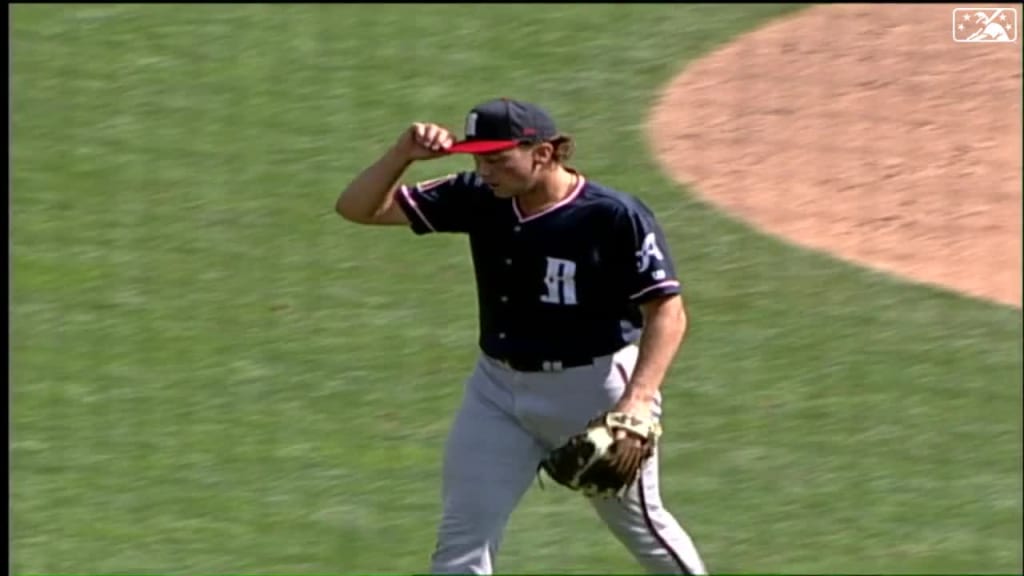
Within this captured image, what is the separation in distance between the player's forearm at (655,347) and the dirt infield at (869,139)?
5107 mm

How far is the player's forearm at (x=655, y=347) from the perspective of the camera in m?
5.74

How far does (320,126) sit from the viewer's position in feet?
39.6

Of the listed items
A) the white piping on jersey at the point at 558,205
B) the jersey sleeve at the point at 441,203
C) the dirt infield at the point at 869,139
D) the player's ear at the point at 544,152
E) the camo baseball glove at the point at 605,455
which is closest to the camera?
the camo baseball glove at the point at 605,455

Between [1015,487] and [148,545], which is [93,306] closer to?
[148,545]

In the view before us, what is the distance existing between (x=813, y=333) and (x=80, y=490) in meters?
3.61

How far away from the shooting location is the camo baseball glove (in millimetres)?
5695

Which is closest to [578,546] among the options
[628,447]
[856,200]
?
[628,447]

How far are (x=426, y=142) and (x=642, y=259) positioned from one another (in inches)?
26.2

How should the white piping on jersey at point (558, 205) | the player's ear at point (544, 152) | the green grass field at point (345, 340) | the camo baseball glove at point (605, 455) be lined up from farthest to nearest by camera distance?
the green grass field at point (345, 340), the white piping on jersey at point (558, 205), the player's ear at point (544, 152), the camo baseball glove at point (605, 455)

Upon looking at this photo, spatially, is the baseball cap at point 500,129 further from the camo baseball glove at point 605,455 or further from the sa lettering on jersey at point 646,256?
the camo baseball glove at point 605,455

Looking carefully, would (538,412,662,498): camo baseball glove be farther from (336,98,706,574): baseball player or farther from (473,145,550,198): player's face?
(473,145,550,198): player's face

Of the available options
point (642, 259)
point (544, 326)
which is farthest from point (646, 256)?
point (544, 326)

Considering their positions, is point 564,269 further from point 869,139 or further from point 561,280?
point 869,139

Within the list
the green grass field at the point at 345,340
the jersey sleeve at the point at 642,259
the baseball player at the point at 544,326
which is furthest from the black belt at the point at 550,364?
the green grass field at the point at 345,340
